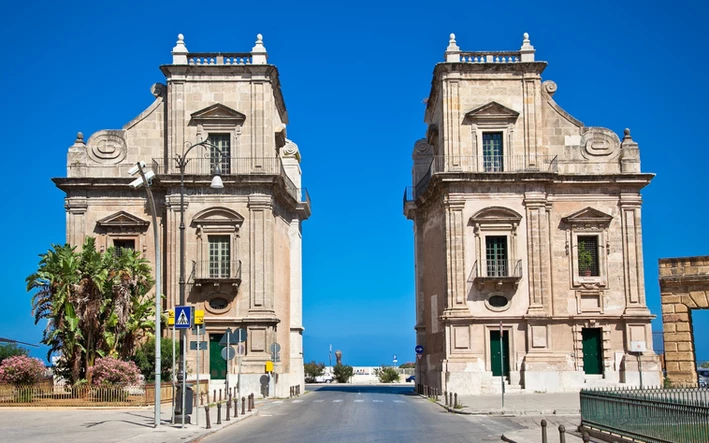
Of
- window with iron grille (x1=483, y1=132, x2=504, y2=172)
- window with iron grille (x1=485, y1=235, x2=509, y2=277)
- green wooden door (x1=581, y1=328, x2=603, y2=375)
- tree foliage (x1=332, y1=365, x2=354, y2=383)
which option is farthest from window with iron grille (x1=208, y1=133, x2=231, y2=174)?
tree foliage (x1=332, y1=365, x2=354, y2=383)

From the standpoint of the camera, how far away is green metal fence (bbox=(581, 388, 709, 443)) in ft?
49.8

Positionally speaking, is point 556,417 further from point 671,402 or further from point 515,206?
point 515,206

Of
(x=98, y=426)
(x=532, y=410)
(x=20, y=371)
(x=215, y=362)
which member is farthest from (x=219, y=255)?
(x=98, y=426)

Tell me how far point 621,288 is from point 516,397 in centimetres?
914

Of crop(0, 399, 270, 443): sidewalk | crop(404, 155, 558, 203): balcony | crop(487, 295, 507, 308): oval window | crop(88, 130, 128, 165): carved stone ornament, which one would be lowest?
crop(0, 399, 270, 443): sidewalk

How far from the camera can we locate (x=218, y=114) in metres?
45.9

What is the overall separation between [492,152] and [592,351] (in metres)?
11.0

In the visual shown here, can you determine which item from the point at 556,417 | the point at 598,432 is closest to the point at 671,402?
the point at 598,432

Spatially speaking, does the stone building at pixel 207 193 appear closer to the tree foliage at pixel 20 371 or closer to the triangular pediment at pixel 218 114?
the triangular pediment at pixel 218 114

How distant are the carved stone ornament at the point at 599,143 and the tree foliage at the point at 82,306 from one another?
2352cm

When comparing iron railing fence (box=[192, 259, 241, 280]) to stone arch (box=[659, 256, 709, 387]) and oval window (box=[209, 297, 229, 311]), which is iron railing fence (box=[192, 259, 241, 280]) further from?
stone arch (box=[659, 256, 709, 387])

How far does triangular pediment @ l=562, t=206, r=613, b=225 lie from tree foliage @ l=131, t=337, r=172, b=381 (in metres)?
20.4

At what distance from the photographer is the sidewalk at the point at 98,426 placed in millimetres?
21984

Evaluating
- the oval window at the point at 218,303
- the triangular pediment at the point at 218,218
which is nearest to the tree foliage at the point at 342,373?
the oval window at the point at 218,303
